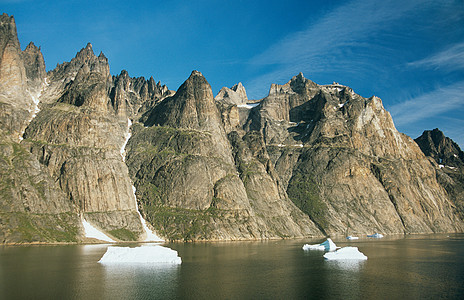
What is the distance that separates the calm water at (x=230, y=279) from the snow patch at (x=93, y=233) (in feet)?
149

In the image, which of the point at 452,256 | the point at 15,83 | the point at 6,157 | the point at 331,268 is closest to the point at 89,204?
the point at 6,157

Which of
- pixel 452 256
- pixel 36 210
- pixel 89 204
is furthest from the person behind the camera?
pixel 89 204

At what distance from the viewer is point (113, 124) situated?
18925cm

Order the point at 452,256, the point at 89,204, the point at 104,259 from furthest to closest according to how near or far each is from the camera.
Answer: the point at 89,204 < the point at 452,256 < the point at 104,259

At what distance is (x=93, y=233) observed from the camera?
135m

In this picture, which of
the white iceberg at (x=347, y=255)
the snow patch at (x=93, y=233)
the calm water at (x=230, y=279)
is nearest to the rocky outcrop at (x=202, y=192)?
the snow patch at (x=93, y=233)

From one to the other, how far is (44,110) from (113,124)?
30.9m

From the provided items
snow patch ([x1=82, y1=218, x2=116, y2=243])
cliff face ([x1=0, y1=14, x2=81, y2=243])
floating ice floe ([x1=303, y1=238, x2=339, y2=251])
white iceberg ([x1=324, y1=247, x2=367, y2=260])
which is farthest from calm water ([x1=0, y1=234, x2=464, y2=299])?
snow patch ([x1=82, y1=218, x2=116, y2=243])

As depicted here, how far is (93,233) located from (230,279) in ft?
289

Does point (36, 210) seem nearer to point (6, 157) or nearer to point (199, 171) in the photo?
point (6, 157)

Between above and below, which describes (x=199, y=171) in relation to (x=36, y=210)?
above

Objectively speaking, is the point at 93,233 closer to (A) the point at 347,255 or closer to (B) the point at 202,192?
(B) the point at 202,192

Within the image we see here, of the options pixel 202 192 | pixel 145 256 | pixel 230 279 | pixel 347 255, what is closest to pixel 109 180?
pixel 202 192

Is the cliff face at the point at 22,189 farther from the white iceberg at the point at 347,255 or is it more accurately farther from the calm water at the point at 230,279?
the white iceberg at the point at 347,255
